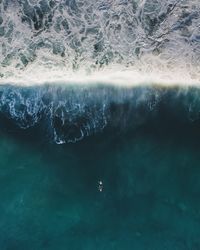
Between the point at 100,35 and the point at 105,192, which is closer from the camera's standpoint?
the point at 105,192

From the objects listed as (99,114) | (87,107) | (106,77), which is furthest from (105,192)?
(106,77)

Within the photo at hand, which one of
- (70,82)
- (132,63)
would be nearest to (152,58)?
(132,63)

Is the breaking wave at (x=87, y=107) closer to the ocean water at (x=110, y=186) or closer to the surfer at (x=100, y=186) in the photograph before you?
the ocean water at (x=110, y=186)

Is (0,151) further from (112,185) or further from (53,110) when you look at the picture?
(112,185)

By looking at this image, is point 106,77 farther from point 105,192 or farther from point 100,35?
point 105,192

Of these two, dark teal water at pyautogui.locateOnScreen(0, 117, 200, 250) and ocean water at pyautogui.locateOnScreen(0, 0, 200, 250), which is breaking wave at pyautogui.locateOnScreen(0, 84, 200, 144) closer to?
ocean water at pyautogui.locateOnScreen(0, 0, 200, 250)

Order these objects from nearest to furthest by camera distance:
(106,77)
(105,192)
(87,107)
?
(105,192)
(87,107)
(106,77)
